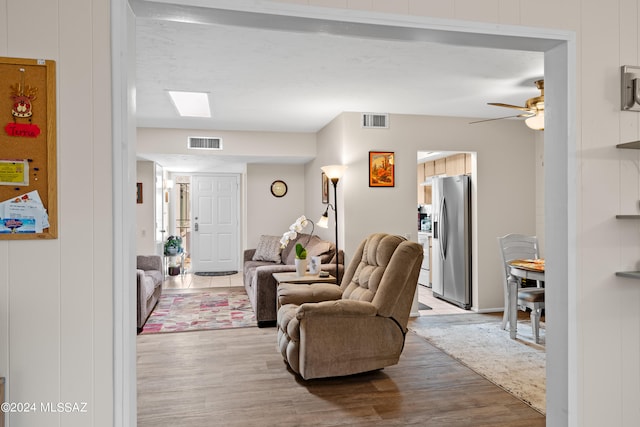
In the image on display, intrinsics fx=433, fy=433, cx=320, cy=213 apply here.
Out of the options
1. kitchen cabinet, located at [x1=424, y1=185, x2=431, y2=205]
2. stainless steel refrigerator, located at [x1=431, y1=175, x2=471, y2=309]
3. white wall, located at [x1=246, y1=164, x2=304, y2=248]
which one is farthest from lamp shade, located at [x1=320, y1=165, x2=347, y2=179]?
kitchen cabinet, located at [x1=424, y1=185, x2=431, y2=205]

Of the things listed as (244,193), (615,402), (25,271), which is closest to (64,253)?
(25,271)

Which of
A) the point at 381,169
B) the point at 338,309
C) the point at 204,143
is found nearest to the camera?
the point at 338,309

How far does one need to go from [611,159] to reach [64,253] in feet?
7.52

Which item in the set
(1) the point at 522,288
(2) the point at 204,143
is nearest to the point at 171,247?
(2) the point at 204,143

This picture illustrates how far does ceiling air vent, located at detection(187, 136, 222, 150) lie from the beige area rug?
374 centimetres

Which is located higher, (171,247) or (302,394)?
(171,247)

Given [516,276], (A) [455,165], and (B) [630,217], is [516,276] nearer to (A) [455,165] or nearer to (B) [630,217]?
(B) [630,217]

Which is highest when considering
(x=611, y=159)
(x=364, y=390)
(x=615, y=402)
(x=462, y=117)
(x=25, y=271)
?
(x=462, y=117)

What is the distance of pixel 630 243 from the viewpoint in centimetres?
201

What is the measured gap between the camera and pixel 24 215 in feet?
4.71

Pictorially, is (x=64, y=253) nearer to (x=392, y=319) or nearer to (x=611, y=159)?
(x=611, y=159)

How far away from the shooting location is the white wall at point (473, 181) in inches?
208

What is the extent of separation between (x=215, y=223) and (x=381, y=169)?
4.81 m

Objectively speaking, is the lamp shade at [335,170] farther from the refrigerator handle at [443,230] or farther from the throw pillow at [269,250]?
the throw pillow at [269,250]
